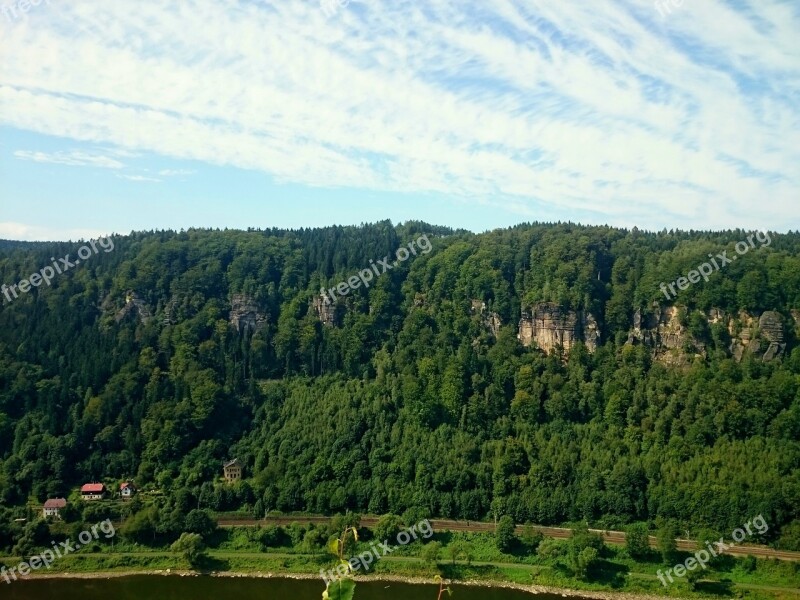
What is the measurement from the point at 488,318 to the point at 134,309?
30325 mm

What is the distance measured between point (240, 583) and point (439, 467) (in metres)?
14.0

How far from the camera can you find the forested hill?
3972cm

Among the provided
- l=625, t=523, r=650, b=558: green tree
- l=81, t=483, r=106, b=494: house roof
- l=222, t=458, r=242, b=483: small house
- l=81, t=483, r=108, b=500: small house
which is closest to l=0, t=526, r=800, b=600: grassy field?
l=625, t=523, r=650, b=558: green tree

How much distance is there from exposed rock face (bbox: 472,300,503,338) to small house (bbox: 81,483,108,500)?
3024cm

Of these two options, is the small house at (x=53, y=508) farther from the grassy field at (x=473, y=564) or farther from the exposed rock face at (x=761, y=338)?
the exposed rock face at (x=761, y=338)

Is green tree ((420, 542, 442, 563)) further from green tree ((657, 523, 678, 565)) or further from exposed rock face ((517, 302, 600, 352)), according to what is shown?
exposed rock face ((517, 302, 600, 352))

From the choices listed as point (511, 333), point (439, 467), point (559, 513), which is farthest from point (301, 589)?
point (511, 333)

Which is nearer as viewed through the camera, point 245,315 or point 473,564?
point 473,564

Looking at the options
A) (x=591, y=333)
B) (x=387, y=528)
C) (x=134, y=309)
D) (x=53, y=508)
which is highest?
(x=591, y=333)

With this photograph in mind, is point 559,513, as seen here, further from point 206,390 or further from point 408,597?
point 206,390

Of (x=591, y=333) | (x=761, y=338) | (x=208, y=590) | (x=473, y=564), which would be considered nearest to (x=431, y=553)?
(x=473, y=564)

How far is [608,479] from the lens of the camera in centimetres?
3888

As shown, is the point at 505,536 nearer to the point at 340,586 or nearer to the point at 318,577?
the point at 318,577

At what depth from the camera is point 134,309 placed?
55875mm
